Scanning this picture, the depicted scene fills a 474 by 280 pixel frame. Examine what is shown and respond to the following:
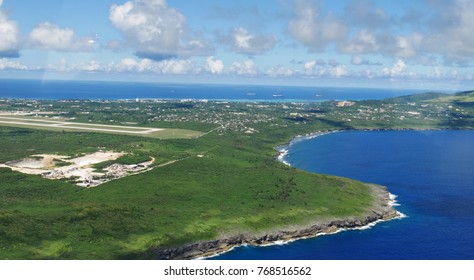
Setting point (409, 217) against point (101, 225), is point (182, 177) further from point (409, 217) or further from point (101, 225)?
point (409, 217)

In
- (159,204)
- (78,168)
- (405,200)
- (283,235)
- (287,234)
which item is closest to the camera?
(283,235)

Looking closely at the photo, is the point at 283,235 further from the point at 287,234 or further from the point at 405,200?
the point at 405,200

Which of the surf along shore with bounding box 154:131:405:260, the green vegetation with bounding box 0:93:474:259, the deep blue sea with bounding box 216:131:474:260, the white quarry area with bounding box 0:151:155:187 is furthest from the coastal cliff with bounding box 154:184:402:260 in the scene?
the white quarry area with bounding box 0:151:155:187

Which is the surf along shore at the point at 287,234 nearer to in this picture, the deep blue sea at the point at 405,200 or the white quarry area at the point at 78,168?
the deep blue sea at the point at 405,200

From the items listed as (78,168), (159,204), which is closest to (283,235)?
(159,204)

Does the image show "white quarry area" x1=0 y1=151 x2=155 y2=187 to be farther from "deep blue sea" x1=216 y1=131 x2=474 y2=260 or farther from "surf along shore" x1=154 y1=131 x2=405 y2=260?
"deep blue sea" x1=216 y1=131 x2=474 y2=260

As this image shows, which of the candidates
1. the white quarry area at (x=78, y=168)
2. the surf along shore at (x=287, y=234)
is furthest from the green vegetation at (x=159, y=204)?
the white quarry area at (x=78, y=168)

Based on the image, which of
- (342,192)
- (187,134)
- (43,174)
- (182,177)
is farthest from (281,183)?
(187,134)
